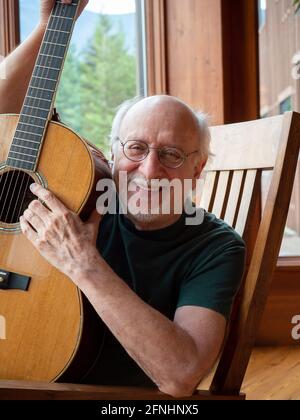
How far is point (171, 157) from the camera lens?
115 centimetres

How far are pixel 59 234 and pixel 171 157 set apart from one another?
0.95ft

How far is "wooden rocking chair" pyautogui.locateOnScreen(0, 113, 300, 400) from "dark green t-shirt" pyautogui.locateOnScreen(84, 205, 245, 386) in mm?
51

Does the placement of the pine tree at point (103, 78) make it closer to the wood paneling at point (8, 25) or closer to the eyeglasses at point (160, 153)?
the wood paneling at point (8, 25)

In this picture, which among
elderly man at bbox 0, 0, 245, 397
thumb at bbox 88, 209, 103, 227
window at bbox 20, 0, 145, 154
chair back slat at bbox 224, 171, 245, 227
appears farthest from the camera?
window at bbox 20, 0, 145, 154

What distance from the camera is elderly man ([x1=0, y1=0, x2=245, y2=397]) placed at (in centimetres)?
96

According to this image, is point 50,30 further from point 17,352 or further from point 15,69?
point 17,352

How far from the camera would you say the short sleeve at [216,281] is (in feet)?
3.35

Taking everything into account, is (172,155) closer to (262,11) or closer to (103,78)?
(103,78)

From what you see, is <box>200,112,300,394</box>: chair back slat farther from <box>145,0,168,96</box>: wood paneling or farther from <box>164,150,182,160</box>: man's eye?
<box>145,0,168,96</box>: wood paneling

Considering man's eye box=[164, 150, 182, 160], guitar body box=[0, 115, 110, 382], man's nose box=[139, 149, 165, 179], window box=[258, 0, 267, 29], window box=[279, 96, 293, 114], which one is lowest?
guitar body box=[0, 115, 110, 382]

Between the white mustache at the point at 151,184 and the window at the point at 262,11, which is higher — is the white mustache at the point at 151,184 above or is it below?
below

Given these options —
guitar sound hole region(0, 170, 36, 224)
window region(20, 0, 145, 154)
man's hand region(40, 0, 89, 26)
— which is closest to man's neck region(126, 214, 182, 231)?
guitar sound hole region(0, 170, 36, 224)

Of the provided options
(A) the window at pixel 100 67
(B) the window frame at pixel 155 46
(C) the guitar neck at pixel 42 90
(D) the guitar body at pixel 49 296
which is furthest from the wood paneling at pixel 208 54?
(D) the guitar body at pixel 49 296

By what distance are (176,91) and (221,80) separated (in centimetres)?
22
